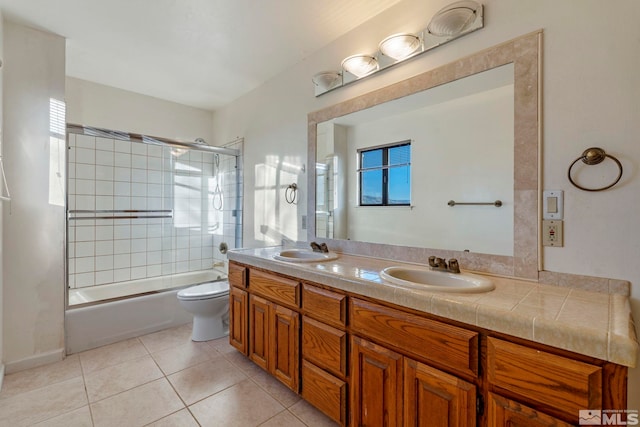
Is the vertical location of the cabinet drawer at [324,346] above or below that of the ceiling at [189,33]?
below

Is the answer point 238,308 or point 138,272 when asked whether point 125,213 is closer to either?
point 138,272

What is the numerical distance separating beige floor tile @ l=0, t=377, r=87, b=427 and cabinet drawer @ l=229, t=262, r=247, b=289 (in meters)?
1.08

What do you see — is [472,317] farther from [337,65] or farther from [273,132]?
[273,132]

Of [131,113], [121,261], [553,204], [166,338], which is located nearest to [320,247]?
[553,204]

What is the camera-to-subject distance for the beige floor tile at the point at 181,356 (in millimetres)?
2115

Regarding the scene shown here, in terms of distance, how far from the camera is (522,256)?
4.39ft

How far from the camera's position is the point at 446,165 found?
1.64 meters

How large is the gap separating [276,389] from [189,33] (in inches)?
103

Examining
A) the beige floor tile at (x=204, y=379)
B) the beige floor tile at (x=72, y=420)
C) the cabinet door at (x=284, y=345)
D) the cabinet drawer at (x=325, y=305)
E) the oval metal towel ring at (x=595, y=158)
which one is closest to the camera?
the oval metal towel ring at (x=595, y=158)

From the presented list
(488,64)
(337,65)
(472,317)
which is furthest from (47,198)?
(488,64)

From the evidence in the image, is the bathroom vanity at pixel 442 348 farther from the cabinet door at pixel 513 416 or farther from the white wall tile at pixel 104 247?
the white wall tile at pixel 104 247

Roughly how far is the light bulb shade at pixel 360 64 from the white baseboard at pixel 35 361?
3.05 m

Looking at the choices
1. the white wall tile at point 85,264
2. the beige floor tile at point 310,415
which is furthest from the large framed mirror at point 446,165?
the white wall tile at point 85,264

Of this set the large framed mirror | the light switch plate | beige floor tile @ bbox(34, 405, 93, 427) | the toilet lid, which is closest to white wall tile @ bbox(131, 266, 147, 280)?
the toilet lid
